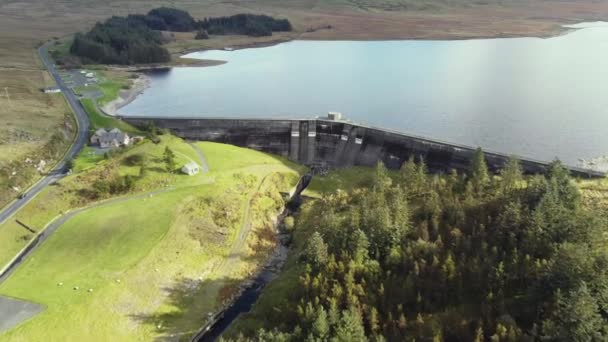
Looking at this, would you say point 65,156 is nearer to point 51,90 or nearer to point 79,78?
point 51,90

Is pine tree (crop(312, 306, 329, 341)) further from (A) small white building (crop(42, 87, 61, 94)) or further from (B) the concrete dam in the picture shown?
(A) small white building (crop(42, 87, 61, 94))

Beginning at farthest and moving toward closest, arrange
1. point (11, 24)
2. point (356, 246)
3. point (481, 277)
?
point (11, 24)
point (356, 246)
point (481, 277)

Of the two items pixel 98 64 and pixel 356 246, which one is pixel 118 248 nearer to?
pixel 356 246

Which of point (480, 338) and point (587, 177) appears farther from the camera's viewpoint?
point (587, 177)

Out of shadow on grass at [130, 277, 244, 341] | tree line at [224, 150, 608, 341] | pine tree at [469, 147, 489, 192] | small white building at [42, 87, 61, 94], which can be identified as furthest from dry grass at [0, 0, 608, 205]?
pine tree at [469, 147, 489, 192]

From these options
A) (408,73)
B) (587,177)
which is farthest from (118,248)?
(408,73)

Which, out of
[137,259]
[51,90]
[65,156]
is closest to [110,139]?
[65,156]
